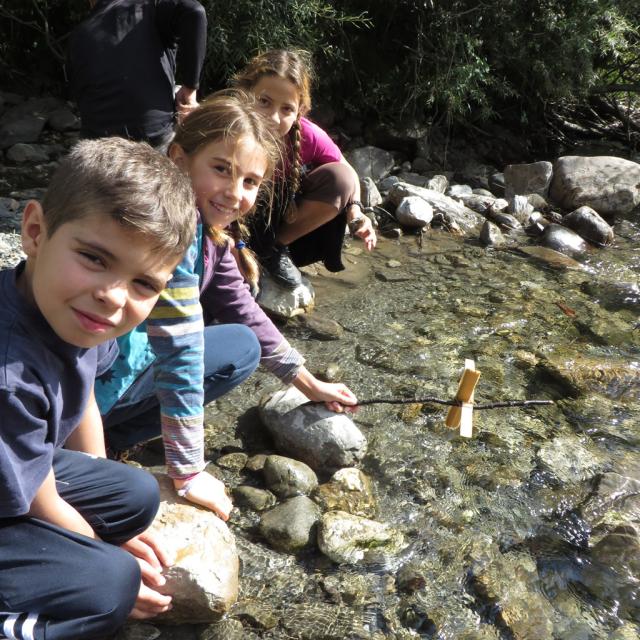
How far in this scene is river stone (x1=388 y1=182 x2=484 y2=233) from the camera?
5.11 m

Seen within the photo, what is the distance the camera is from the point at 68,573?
1.49 meters

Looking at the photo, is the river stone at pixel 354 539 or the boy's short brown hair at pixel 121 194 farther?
the river stone at pixel 354 539

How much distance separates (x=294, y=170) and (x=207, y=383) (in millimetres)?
1326

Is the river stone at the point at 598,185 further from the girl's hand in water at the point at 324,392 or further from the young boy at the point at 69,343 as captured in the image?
the young boy at the point at 69,343

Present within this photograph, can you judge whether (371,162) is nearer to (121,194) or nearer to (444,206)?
(444,206)

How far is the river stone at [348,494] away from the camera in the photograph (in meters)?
2.23

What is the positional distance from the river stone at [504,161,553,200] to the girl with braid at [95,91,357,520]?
13.7 ft

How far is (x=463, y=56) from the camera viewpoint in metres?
5.93

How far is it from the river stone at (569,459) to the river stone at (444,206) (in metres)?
2.64

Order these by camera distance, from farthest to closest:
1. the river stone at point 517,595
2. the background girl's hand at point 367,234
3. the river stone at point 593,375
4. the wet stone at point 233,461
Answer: the background girl's hand at point 367,234 < the river stone at point 593,375 < the wet stone at point 233,461 < the river stone at point 517,595

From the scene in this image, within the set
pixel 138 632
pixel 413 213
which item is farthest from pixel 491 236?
pixel 138 632

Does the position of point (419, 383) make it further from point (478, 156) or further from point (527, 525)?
point (478, 156)

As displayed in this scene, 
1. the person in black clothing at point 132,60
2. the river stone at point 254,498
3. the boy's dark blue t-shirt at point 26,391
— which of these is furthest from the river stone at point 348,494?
the person in black clothing at point 132,60

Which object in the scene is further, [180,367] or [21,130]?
[21,130]
